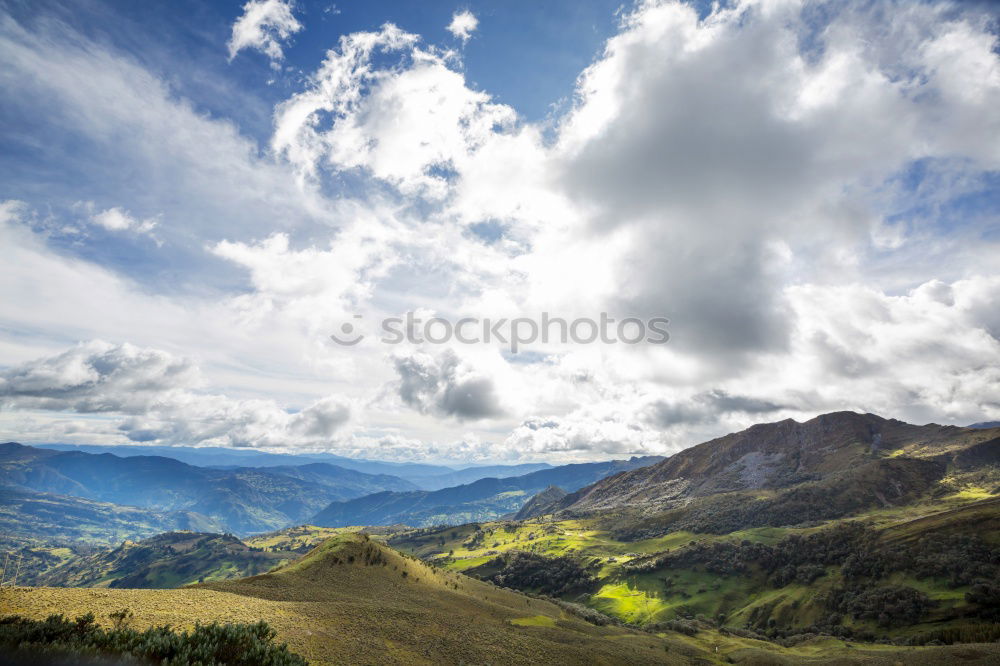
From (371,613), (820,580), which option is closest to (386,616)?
(371,613)

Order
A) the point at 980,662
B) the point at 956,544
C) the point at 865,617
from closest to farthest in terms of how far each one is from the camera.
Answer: the point at 980,662
the point at 865,617
the point at 956,544

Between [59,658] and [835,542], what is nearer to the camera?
[59,658]

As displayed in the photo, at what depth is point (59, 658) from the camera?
54.3 ft

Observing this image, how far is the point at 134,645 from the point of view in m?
19.1

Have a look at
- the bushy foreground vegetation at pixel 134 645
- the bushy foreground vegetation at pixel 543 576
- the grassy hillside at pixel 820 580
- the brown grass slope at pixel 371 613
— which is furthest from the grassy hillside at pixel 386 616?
the bushy foreground vegetation at pixel 543 576

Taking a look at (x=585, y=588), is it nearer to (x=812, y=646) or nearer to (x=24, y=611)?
(x=812, y=646)

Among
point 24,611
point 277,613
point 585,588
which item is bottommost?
point 585,588

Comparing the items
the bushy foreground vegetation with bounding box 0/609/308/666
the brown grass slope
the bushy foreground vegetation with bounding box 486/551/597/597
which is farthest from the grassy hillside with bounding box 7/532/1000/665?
the bushy foreground vegetation with bounding box 486/551/597/597

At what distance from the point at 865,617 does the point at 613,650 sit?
3101 inches

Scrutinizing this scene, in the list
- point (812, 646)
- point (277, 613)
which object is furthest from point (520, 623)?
point (812, 646)

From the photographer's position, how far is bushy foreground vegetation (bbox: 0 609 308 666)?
1715 centimetres

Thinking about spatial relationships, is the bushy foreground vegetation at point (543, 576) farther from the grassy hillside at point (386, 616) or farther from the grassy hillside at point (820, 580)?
the grassy hillside at point (386, 616)

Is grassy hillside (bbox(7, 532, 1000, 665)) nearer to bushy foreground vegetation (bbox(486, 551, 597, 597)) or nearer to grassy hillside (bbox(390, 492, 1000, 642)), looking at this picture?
grassy hillside (bbox(390, 492, 1000, 642))

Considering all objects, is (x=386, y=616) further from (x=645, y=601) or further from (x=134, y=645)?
(x=645, y=601)
